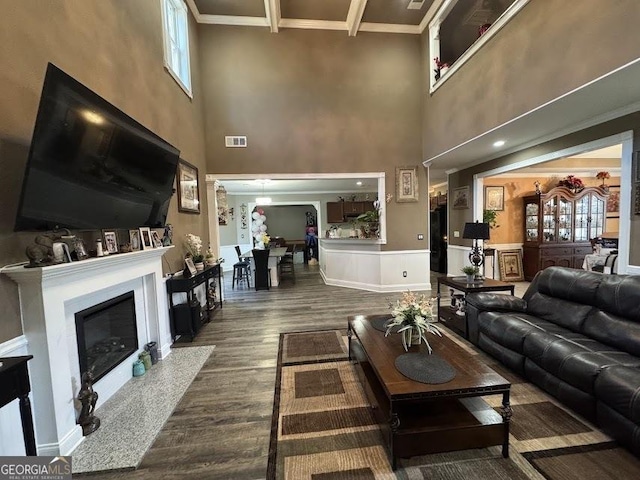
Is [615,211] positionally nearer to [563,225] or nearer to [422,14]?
[563,225]

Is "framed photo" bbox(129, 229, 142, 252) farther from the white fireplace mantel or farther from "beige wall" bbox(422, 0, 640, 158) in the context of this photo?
"beige wall" bbox(422, 0, 640, 158)

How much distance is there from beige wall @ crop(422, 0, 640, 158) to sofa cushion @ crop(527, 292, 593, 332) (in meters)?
2.04

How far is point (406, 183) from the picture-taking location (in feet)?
19.2

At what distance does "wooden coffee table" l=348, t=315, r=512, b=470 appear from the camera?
5.48 ft

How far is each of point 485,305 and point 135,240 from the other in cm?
369

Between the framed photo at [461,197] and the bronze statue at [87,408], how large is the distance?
6552 mm

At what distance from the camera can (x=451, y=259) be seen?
6.83 meters

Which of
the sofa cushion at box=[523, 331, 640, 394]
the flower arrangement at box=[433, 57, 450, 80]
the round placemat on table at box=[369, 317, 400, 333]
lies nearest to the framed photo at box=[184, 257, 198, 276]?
the round placemat on table at box=[369, 317, 400, 333]

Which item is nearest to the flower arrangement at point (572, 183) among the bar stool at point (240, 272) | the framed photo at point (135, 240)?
the bar stool at point (240, 272)

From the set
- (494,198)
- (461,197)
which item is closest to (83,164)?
(461,197)

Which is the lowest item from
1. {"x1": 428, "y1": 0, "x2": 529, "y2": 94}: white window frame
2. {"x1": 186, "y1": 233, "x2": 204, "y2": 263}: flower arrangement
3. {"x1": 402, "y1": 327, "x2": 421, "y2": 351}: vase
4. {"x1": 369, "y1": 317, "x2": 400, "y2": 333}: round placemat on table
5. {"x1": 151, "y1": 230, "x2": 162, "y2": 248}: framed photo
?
{"x1": 369, "y1": 317, "x2": 400, "y2": 333}: round placemat on table

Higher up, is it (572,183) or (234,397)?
(572,183)

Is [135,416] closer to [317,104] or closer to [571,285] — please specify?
[571,285]

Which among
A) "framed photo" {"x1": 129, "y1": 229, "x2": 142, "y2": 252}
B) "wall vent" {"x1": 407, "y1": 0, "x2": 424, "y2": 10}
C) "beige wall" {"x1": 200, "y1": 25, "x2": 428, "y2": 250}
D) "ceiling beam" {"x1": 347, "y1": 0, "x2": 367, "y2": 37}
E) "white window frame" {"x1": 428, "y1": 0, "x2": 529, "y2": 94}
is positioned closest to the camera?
"framed photo" {"x1": 129, "y1": 229, "x2": 142, "y2": 252}
